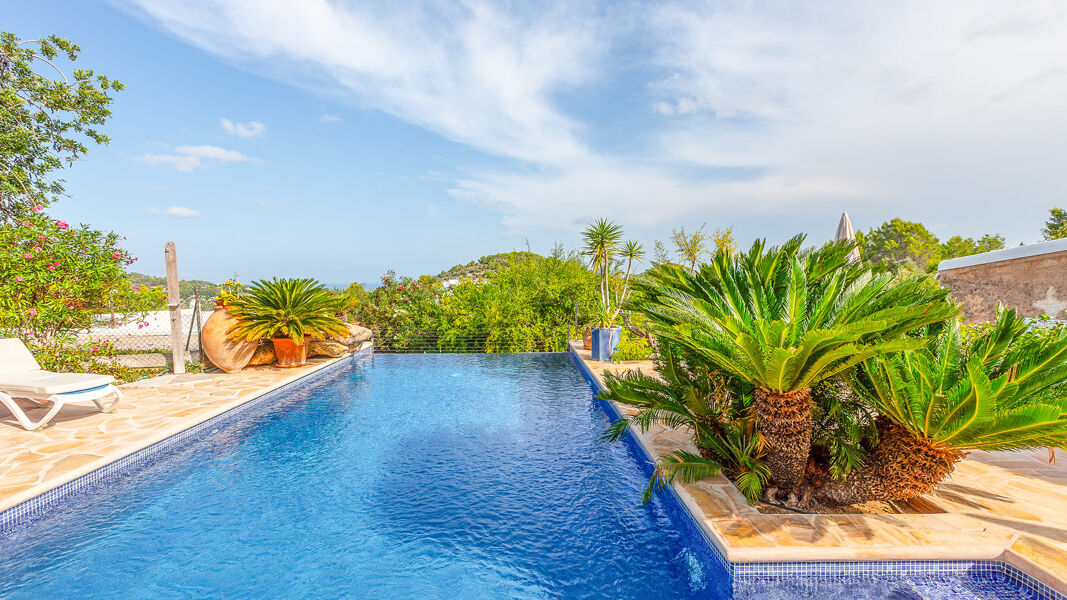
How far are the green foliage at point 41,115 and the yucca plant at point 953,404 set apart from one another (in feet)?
46.0

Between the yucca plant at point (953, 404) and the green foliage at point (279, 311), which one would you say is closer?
the yucca plant at point (953, 404)

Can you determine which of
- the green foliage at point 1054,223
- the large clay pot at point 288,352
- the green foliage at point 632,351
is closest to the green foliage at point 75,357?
the large clay pot at point 288,352

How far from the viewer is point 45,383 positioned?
480 centimetres

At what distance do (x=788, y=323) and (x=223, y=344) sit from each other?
9504mm

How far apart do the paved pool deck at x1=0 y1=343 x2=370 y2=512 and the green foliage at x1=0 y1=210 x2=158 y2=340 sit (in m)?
1.22

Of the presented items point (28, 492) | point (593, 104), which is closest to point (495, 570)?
point (28, 492)

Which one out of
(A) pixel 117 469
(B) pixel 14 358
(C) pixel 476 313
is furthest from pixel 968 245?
(B) pixel 14 358

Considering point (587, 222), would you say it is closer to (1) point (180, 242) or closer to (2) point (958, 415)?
(1) point (180, 242)

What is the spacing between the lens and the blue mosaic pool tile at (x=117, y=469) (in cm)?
335

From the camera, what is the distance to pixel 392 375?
32.7 feet

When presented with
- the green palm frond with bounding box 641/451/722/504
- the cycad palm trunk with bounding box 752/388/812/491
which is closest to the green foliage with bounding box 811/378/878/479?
the cycad palm trunk with bounding box 752/388/812/491

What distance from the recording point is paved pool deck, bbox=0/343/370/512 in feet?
12.3

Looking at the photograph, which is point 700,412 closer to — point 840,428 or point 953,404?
point 840,428

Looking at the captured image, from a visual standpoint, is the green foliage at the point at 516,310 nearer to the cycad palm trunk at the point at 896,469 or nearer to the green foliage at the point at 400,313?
the green foliage at the point at 400,313
